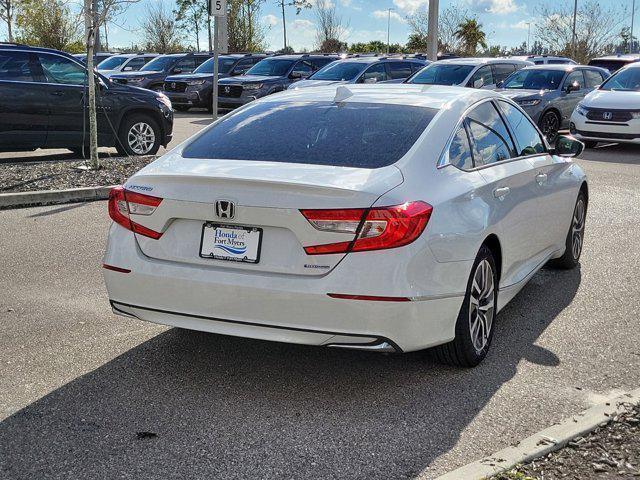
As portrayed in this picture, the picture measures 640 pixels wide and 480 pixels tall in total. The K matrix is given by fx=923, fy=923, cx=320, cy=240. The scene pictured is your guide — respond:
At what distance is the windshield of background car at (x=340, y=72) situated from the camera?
2344 centimetres

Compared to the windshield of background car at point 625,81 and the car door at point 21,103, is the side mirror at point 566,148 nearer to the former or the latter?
the car door at point 21,103

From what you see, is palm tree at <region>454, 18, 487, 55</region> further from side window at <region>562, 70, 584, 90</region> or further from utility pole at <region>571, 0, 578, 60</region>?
side window at <region>562, 70, 584, 90</region>

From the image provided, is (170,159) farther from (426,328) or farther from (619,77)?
(619,77)

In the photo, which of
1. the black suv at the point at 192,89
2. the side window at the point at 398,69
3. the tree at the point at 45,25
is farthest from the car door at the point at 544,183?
the tree at the point at 45,25

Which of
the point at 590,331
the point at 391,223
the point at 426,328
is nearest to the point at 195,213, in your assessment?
the point at 391,223

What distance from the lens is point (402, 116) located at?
5.25 metres

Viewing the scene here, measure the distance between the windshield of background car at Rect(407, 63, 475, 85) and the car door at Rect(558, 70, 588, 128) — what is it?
6.89 feet

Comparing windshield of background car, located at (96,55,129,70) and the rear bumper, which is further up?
windshield of background car, located at (96,55,129,70)

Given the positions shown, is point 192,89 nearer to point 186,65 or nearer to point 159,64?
point 186,65

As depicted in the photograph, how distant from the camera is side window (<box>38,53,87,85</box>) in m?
13.9

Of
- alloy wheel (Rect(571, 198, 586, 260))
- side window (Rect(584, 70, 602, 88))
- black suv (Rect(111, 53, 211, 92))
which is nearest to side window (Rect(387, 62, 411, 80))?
side window (Rect(584, 70, 602, 88))

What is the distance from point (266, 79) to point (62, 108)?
11792mm

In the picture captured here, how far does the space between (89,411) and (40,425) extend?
0.83ft

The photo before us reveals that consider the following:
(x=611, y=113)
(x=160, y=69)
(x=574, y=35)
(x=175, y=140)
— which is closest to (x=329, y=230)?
(x=611, y=113)
